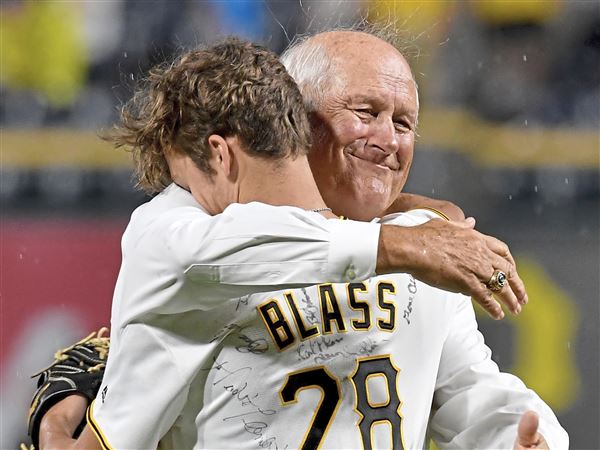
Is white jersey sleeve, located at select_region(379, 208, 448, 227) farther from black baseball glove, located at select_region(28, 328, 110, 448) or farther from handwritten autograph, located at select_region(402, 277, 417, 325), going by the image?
black baseball glove, located at select_region(28, 328, 110, 448)

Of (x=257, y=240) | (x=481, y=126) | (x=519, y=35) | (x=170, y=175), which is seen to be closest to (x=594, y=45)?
(x=519, y=35)

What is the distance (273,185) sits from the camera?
154 cm

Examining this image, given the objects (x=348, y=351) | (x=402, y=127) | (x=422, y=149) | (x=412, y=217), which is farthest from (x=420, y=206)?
(x=422, y=149)

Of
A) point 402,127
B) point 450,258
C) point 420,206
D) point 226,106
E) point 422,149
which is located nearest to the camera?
point 450,258

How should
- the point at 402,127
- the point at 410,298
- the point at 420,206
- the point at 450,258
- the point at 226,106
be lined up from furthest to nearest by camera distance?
the point at 420,206
the point at 402,127
the point at 410,298
the point at 226,106
the point at 450,258

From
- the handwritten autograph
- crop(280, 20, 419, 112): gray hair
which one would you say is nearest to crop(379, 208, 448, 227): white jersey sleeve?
the handwritten autograph

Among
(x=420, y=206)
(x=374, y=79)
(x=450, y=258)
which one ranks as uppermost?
(x=374, y=79)

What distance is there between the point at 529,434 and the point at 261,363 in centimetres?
40

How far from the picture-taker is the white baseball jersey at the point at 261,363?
1493mm

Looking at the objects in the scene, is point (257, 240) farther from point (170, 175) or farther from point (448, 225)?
point (170, 175)
